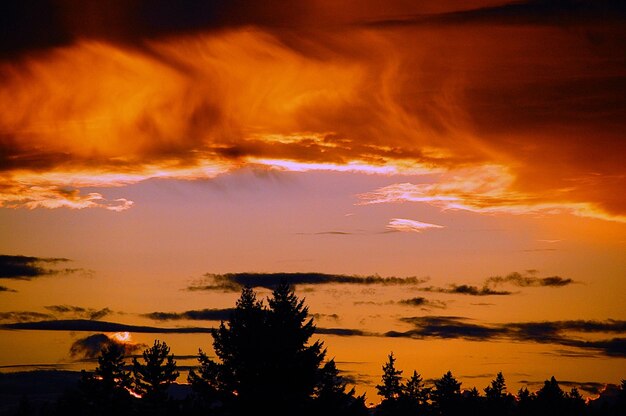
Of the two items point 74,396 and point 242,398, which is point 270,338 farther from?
point 74,396

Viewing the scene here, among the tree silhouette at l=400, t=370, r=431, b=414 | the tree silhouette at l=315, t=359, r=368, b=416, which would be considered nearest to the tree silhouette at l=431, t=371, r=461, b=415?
the tree silhouette at l=400, t=370, r=431, b=414

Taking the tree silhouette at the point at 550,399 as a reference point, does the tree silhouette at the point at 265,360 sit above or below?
above

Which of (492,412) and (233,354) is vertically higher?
(233,354)

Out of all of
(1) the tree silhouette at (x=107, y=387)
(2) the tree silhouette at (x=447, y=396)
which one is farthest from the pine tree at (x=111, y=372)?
(2) the tree silhouette at (x=447, y=396)

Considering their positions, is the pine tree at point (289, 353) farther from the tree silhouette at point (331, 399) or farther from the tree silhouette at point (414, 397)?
the tree silhouette at point (414, 397)

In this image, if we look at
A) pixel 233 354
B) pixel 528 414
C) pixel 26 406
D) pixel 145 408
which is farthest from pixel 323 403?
pixel 528 414

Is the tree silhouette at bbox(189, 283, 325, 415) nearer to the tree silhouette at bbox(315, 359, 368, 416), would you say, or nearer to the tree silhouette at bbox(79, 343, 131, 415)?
the tree silhouette at bbox(315, 359, 368, 416)

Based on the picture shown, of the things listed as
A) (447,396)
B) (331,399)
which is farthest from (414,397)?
(331,399)

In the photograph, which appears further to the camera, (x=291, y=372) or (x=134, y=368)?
(x=134, y=368)

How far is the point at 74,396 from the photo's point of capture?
117m

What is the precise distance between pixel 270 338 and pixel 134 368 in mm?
43325

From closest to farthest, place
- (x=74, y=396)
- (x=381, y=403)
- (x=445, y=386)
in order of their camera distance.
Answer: (x=74, y=396)
(x=381, y=403)
(x=445, y=386)

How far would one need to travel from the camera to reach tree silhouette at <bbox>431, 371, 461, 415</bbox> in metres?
177

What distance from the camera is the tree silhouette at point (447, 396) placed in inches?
6978
